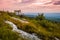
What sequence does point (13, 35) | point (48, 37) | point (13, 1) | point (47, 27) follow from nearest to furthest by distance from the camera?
point (13, 35), point (48, 37), point (47, 27), point (13, 1)

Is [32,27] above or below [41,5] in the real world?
below

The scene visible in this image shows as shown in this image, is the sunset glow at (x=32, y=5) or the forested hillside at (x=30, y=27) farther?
the sunset glow at (x=32, y=5)

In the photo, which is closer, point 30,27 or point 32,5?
point 30,27

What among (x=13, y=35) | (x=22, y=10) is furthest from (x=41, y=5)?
(x=13, y=35)

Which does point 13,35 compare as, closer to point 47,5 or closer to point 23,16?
point 23,16

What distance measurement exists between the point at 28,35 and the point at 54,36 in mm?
612

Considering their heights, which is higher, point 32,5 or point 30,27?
point 32,5

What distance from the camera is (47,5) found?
5199 mm

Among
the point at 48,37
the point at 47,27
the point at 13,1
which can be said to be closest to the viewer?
the point at 48,37

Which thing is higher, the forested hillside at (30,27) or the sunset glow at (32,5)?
the sunset glow at (32,5)

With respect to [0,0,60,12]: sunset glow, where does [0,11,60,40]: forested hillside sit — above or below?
below

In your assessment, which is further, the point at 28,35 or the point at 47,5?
the point at 47,5

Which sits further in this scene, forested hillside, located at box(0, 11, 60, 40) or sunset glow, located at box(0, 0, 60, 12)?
sunset glow, located at box(0, 0, 60, 12)

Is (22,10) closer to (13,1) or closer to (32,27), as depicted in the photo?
(13,1)
